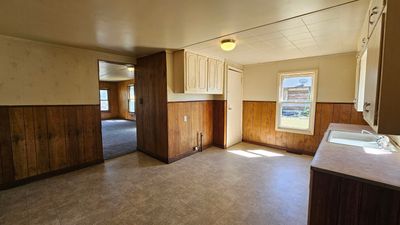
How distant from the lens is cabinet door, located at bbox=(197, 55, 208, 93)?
3.95m

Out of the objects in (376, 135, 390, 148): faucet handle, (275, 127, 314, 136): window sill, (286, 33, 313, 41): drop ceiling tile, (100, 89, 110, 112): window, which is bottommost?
(275, 127, 314, 136): window sill

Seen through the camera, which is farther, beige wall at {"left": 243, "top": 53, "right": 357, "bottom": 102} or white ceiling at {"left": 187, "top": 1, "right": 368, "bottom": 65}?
beige wall at {"left": 243, "top": 53, "right": 357, "bottom": 102}

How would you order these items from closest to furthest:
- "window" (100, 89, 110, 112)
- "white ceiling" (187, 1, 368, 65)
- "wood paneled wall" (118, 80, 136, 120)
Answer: "white ceiling" (187, 1, 368, 65)
"wood paneled wall" (118, 80, 136, 120)
"window" (100, 89, 110, 112)

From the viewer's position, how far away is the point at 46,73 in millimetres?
3070

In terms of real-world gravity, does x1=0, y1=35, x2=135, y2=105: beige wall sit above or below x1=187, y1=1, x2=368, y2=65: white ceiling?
below

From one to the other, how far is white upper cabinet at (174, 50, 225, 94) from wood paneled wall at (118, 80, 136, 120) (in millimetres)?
6973

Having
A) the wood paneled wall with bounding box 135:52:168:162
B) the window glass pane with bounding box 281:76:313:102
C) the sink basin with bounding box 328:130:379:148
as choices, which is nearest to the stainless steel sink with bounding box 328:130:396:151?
the sink basin with bounding box 328:130:379:148

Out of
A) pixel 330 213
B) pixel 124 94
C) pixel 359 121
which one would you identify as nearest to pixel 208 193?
pixel 330 213

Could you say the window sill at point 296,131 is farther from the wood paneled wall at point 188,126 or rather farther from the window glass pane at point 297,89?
the wood paneled wall at point 188,126

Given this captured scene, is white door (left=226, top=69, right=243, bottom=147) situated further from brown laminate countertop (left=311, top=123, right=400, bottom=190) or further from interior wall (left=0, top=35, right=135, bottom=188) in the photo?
brown laminate countertop (left=311, top=123, right=400, bottom=190)

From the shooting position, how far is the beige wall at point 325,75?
12.4ft

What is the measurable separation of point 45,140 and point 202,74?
317 centimetres

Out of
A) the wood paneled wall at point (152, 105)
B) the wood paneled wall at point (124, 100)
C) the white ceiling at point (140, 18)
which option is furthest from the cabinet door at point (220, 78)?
the wood paneled wall at point (124, 100)

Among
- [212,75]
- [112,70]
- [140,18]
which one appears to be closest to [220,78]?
[212,75]
